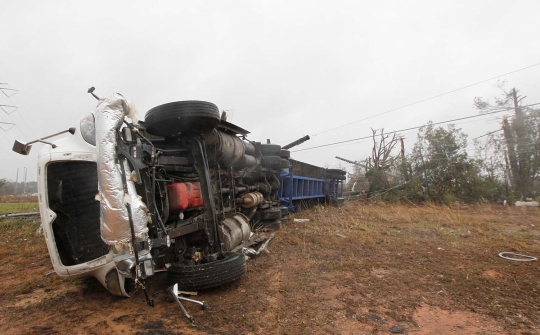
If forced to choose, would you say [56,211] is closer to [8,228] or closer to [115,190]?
[115,190]

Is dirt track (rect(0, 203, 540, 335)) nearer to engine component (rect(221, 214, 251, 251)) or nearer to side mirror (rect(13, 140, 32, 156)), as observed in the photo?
engine component (rect(221, 214, 251, 251))

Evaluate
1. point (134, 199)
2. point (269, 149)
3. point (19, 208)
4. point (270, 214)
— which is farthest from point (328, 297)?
point (19, 208)

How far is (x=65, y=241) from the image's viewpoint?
3115 millimetres

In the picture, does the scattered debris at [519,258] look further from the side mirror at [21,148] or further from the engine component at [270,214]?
the side mirror at [21,148]

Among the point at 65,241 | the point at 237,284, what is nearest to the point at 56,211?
the point at 65,241

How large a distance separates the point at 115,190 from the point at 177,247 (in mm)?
1568

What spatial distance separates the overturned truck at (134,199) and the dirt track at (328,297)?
0.37 m

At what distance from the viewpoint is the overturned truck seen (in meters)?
2.77

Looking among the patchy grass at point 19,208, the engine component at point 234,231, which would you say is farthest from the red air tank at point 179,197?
the patchy grass at point 19,208

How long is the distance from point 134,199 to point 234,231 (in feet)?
7.51

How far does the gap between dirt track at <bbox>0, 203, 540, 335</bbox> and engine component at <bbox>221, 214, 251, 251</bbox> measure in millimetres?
486

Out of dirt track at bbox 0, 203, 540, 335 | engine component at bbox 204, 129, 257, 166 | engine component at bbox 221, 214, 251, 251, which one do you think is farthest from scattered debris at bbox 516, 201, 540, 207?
engine component at bbox 221, 214, 251, 251

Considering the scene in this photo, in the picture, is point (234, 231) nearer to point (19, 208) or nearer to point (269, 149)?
point (269, 149)

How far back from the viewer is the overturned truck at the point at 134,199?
277 cm
